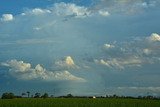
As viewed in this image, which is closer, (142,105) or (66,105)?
(66,105)

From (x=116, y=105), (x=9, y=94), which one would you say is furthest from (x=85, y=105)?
(x=9, y=94)

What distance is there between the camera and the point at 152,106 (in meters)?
55.2

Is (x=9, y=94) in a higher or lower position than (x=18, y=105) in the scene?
higher

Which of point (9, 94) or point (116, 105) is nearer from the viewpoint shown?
point (116, 105)

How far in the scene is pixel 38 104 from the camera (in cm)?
5200

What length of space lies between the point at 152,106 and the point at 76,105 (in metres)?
10.9

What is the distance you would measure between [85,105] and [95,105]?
1.46m

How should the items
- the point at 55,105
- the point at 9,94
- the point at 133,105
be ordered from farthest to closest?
the point at 9,94
the point at 133,105
the point at 55,105

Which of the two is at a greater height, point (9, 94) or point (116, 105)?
point (9, 94)

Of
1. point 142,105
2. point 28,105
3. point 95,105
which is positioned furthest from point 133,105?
point 28,105

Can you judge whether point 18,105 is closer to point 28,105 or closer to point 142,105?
point 28,105

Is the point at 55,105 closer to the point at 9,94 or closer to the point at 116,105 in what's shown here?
the point at 116,105

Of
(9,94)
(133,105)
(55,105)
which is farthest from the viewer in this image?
(9,94)

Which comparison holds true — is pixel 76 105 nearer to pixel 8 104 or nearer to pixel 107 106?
pixel 107 106
